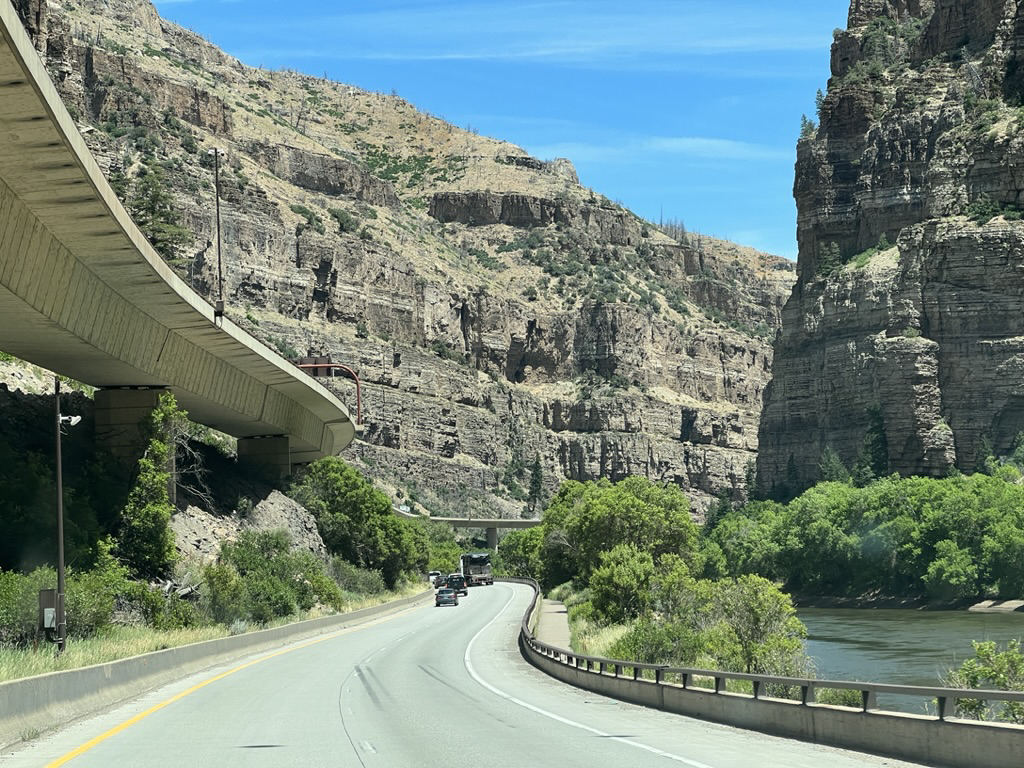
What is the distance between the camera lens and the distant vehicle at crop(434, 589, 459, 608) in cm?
8431

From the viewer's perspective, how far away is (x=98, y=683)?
82.7ft

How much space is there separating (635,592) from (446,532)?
106 metres

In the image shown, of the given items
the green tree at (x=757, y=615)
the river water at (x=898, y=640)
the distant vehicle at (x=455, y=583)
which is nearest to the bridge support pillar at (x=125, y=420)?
the green tree at (x=757, y=615)

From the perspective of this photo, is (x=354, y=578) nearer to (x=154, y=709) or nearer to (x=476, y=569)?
(x=476, y=569)

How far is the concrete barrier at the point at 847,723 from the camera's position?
1402 cm

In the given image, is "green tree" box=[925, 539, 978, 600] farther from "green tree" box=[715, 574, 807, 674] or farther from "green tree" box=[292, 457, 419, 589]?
"green tree" box=[715, 574, 807, 674]

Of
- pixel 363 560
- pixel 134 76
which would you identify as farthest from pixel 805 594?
pixel 134 76

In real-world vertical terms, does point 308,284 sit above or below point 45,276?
above

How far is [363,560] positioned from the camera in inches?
3474

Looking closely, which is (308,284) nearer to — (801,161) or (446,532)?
(446,532)

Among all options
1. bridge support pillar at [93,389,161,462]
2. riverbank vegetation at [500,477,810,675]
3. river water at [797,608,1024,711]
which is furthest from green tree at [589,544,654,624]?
bridge support pillar at [93,389,161,462]

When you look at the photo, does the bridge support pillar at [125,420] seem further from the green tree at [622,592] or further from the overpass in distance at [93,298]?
the green tree at [622,592]

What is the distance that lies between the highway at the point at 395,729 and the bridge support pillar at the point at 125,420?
12468mm

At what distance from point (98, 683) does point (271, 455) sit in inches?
1819
